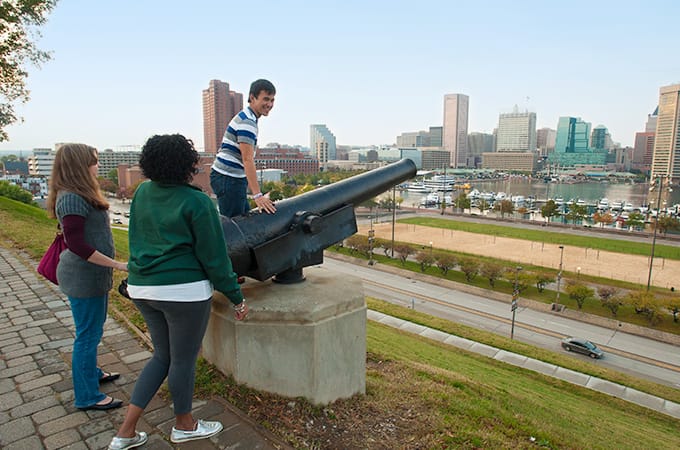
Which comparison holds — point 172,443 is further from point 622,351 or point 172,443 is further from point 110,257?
point 622,351

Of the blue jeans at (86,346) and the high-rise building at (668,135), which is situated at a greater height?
the high-rise building at (668,135)

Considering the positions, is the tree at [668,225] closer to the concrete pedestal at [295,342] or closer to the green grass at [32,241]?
the green grass at [32,241]

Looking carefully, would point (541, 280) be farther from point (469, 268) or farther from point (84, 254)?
point (84, 254)

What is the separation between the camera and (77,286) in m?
2.74

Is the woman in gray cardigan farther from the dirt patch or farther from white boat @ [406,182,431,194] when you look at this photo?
white boat @ [406,182,431,194]

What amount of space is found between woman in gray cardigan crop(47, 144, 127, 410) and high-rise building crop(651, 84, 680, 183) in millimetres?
127596

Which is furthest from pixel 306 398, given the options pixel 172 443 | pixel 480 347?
pixel 480 347

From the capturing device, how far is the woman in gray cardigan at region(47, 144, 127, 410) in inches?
102

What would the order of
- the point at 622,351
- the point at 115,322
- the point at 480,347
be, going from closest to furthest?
the point at 115,322 → the point at 480,347 → the point at 622,351

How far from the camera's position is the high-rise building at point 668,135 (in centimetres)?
10488

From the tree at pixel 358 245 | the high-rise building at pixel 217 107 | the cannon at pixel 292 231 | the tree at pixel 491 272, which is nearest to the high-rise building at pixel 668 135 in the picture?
the high-rise building at pixel 217 107

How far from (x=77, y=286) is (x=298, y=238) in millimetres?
1490

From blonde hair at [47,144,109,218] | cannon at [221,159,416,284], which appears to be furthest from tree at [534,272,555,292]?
blonde hair at [47,144,109,218]

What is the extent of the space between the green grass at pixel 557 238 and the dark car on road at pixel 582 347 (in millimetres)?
22983
